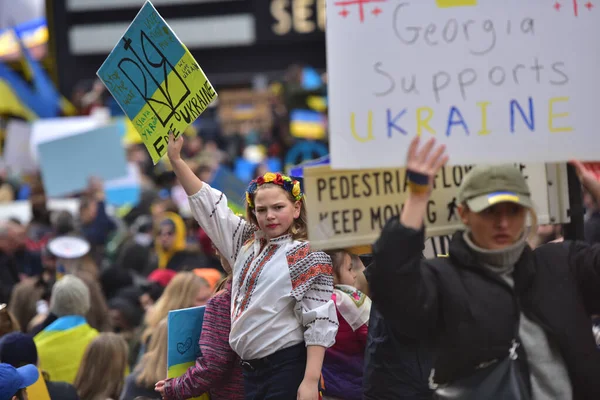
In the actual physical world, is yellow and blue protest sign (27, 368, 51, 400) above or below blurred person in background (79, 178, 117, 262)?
below

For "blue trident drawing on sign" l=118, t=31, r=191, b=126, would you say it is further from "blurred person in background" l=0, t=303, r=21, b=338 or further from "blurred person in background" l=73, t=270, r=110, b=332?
"blurred person in background" l=73, t=270, r=110, b=332

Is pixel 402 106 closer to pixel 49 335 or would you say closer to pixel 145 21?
pixel 145 21

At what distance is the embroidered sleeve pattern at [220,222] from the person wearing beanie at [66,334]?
1922mm

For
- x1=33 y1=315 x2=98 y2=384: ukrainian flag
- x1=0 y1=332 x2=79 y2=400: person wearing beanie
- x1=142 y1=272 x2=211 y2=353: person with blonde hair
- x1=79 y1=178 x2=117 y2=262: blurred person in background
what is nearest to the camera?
x1=0 y1=332 x2=79 y2=400: person wearing beanie

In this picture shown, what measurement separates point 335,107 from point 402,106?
0.21m

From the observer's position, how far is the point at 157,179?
16.2m

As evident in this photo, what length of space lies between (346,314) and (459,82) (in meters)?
1.57

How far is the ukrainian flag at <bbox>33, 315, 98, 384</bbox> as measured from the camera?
5.72 meters

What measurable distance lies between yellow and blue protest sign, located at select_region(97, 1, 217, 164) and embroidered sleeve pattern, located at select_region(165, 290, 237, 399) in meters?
0.72

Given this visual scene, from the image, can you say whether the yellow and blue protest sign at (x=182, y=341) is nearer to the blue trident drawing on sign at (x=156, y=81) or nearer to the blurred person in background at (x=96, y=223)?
the blue trident drawing on sign at (x=156, y=81)

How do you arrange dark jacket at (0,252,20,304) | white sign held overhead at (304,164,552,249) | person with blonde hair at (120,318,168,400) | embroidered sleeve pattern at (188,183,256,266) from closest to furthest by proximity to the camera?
white sign held overhead at (304,164,552,249)
embroidered sleeve pattern at (188,183,256,266)
person with blonde hair at (120,318,168,400)
dark jacket at (0,252,20,304)

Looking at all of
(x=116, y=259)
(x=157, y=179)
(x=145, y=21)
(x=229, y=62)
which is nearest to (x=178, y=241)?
(x=116, y=259)

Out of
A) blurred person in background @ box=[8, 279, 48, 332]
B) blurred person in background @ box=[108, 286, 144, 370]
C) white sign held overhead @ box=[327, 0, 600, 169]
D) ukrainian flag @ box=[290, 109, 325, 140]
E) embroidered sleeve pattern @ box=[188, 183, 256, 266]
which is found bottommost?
blurred person in background @ box=[108, 286, 144, 370]

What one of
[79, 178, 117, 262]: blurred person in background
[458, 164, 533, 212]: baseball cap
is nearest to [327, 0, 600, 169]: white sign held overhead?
[458, 164, 533, 212]: baseball cap
